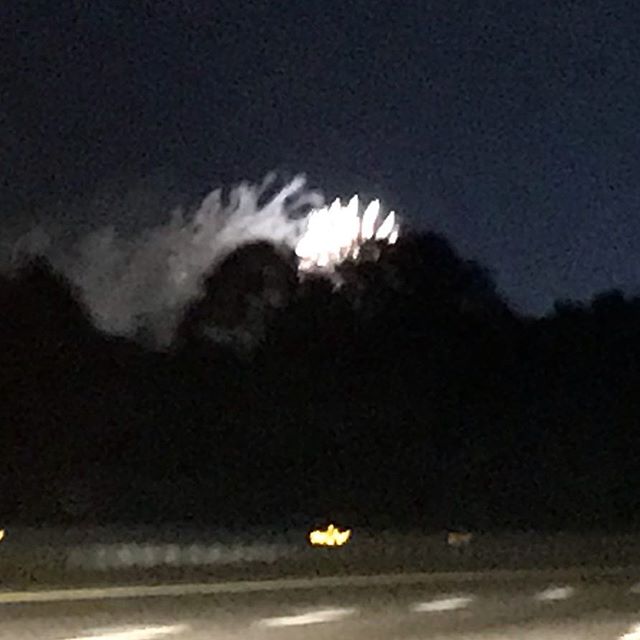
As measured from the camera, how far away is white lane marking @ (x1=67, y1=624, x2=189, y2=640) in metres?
19.8

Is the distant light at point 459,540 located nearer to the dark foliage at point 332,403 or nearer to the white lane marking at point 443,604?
the dark foliage at point 332,403

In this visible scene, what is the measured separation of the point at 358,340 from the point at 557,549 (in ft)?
107

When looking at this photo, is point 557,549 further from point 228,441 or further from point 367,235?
point 367,235

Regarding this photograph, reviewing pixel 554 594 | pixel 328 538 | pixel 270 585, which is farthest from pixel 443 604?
pixel 328 538

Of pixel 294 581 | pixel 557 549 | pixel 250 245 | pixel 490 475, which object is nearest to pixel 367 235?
pixel 250 245

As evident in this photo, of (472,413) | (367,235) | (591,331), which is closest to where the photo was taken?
A: (472,413)

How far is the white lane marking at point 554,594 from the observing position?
101ft

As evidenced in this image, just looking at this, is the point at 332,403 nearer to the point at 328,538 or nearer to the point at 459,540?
the point at 459,540

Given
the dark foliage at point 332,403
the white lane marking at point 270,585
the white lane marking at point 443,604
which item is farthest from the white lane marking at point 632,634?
the dark foliage at point 332,403

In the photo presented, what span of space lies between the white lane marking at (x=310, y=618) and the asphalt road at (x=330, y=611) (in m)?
0.01

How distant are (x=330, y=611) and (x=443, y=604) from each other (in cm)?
350

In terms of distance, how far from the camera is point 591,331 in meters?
84.7

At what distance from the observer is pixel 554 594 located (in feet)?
107

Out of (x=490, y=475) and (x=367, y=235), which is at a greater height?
(x=367, y=235)
